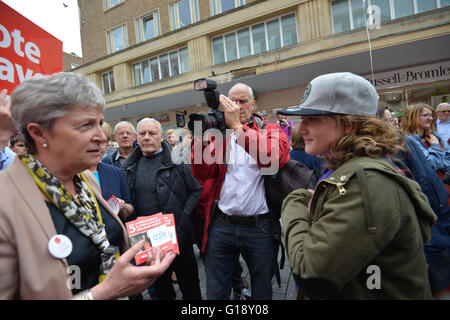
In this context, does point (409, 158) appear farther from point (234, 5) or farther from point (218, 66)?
point (234, 5)

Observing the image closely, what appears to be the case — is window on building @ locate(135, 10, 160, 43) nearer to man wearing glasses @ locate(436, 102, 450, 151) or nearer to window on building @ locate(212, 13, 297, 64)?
window on building @ locate(212, 13, 297, 64)

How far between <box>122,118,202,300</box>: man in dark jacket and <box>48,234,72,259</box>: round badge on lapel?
149cm

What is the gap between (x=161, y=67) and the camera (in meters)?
14.6

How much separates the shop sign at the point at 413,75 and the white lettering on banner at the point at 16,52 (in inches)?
378

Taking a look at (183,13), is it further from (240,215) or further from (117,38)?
(240,215)

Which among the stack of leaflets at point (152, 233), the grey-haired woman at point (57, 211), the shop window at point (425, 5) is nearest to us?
the grey-haired woman at point (57, 211)

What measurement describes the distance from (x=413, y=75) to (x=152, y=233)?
37.5ft

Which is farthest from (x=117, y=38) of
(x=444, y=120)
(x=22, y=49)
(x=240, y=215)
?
(x=240, y=215)

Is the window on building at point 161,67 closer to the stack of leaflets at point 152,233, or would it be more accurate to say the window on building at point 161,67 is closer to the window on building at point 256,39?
the window on building at point 256,39

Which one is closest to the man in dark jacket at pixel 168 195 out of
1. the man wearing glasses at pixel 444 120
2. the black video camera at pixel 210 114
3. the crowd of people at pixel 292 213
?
the black video camera at pixel 210 114

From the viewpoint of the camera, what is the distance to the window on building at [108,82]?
16.4m

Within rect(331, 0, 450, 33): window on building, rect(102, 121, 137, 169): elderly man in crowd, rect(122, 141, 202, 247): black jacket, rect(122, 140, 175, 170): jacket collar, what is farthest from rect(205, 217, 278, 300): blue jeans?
rect(331, 0, 450, 33): window on building

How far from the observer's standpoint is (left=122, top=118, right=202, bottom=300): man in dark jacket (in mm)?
2482

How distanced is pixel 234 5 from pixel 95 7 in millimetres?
10860
